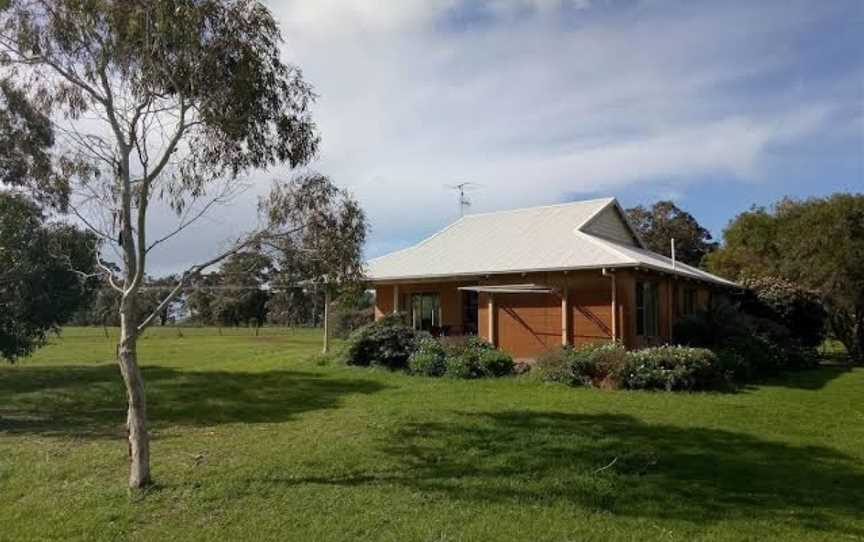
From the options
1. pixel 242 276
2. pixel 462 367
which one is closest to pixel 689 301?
pixel 462 367

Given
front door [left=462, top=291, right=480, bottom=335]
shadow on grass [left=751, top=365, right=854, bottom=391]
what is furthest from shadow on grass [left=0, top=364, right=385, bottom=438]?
shadow on grass [left=751, top=365, right=854, bottom=391]

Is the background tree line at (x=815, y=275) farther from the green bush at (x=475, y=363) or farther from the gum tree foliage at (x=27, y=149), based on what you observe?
the gum tree foliage at (x=27, y=149)

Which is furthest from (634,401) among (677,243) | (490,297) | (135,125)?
(677,243)

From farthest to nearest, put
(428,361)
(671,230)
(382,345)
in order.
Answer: (671,230) → (382,345) → (428,361)

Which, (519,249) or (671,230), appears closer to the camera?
(519,249)

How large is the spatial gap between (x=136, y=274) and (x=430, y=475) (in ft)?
13.2

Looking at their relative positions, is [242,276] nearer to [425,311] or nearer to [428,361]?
[428,361]

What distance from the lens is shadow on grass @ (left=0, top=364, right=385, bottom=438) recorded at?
41.7ft

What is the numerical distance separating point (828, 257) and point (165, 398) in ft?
73.7

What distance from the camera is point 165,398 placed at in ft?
50.8

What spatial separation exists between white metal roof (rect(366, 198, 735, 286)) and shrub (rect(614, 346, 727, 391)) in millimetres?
3205

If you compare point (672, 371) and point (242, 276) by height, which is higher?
point (242, 276)

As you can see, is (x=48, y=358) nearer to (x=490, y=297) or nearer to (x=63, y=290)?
(x=63, y=290)

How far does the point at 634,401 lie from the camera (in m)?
13.7
